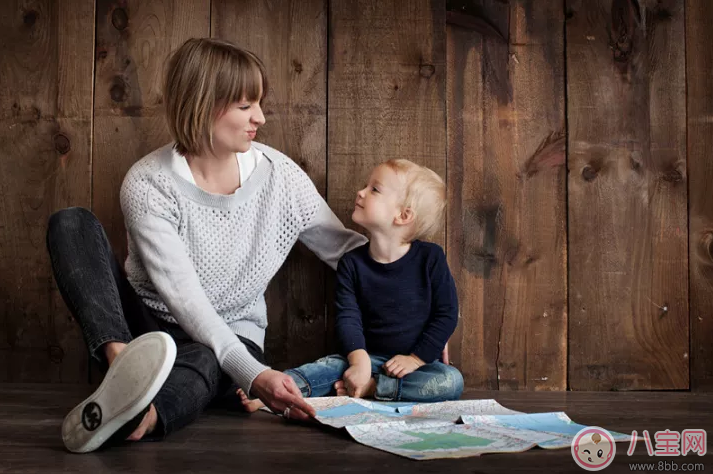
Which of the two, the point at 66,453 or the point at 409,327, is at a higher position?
the point at 409,327

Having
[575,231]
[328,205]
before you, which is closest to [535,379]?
[575,231]

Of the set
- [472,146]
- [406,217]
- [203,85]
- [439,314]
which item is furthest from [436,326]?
Result: [203,85]

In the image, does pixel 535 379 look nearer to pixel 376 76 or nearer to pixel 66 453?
pixel 376 76

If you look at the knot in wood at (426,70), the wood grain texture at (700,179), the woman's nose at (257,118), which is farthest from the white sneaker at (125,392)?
the wood grain texture at (700,179)

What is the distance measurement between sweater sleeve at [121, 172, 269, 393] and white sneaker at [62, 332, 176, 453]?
266 millimetres

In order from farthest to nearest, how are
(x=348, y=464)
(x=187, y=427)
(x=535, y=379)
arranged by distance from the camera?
(x=535, y=379)
(x=187, y=427)
(x=348, y=464)

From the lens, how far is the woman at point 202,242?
4.21 ft

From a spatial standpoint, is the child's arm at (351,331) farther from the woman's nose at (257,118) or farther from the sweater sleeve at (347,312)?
the woman's nose at (257,118)

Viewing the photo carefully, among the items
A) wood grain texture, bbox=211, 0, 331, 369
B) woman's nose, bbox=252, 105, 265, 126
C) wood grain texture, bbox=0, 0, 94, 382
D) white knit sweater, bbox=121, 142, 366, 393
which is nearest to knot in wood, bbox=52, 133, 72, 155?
wood grain texture, bbox=0, 0, 94, 382

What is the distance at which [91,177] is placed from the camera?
1.80 metres

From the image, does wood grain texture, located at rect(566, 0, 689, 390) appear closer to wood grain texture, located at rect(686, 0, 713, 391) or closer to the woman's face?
wood grain texture, located at rect(686, 0, 713, 391)

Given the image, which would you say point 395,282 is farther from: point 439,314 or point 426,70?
point 426,70

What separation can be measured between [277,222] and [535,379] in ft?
2.42

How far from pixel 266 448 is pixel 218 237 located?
575 mm
